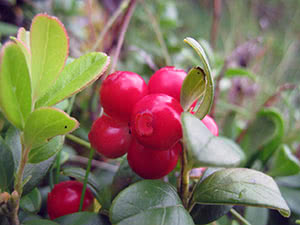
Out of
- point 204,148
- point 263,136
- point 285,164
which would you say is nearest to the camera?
point 204,148

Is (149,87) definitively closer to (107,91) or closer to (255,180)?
(107,91)

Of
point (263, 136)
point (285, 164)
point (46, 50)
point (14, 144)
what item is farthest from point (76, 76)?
point (263, 136)

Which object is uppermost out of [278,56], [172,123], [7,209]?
[172,123]

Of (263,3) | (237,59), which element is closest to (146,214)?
(237,59)

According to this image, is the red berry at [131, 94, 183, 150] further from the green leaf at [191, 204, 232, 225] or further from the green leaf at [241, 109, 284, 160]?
the green leaf at [241, 109, 284, 160]

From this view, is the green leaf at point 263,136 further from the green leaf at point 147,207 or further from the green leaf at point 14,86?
the green leaf at point 14,86

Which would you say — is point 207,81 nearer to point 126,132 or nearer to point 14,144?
point 126,132

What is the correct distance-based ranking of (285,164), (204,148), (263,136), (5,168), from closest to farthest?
(204,148), (5,168), (285,164), (263,136)
